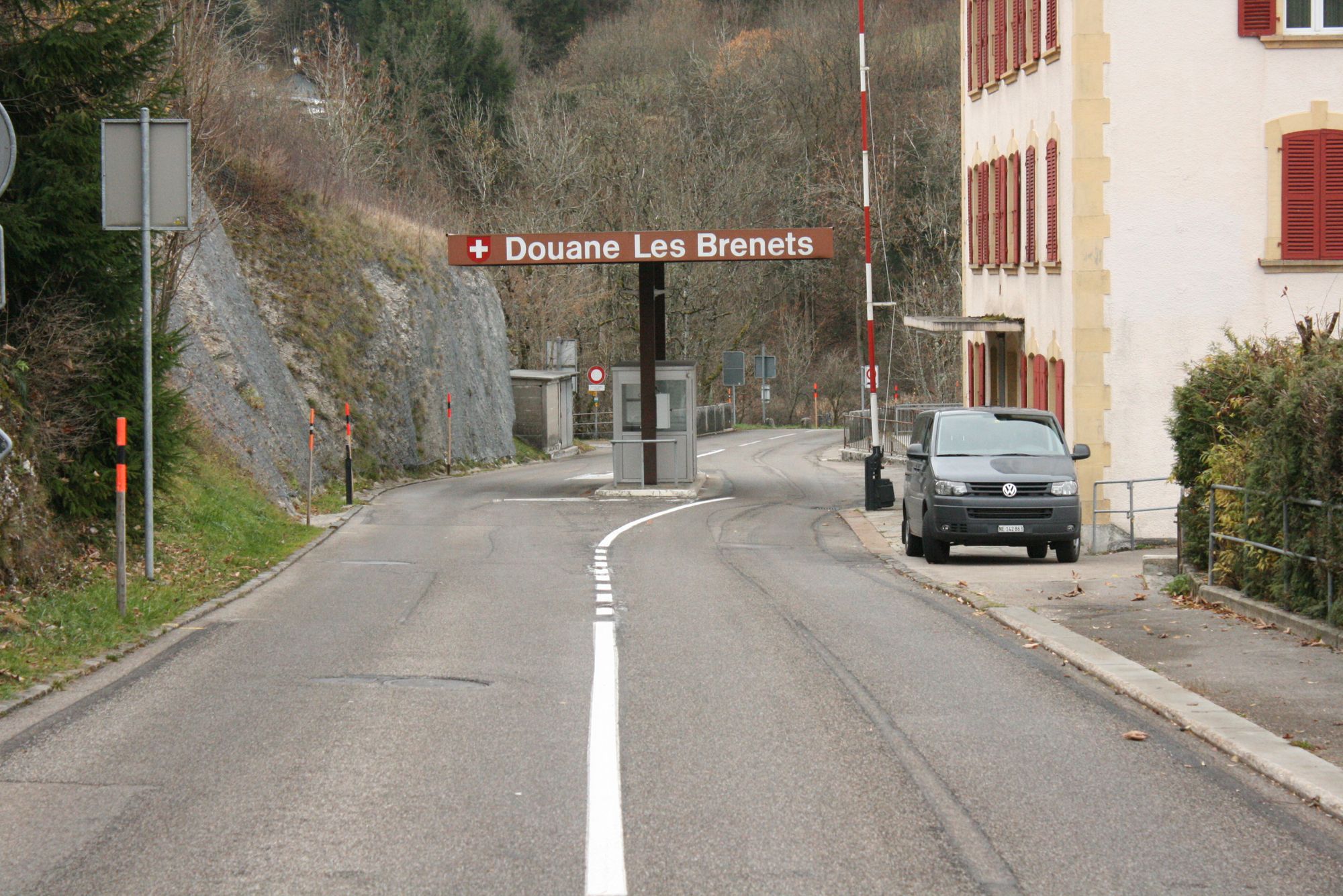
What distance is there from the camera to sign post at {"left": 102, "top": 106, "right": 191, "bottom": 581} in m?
13.9

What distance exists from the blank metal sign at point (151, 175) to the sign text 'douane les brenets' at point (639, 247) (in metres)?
16.6

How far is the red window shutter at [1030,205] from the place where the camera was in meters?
27.4

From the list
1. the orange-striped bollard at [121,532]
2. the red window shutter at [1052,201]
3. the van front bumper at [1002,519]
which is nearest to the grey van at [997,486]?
the van front bumper at [1002,519]

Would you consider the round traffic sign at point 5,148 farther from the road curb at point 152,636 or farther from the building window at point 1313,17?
the building window at point 1313,17

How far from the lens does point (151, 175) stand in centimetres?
1400

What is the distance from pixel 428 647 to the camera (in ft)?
37.8

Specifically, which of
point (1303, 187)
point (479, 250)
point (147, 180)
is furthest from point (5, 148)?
point (479, 250)

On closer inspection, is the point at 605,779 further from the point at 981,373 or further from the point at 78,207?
the point at 981,373

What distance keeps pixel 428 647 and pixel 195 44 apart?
17.2 meters

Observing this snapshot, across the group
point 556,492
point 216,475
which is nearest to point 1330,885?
point 216,475

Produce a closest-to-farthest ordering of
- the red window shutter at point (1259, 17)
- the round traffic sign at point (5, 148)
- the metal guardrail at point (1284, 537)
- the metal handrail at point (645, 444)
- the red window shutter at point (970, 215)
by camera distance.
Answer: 1. the round traffic sign at point (5, 148)
2. the metal guardrail at point (1284, 537)
3. the red window shutter at point (1259, 17)
4. the metal handrail at point (645, 444)
5. the red window shutter at point (970, 215)

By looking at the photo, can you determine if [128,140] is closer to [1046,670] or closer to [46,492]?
[46,492]

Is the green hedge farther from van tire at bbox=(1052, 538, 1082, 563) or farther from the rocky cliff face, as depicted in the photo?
the rocky cliff face

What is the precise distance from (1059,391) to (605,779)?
64.9ft
